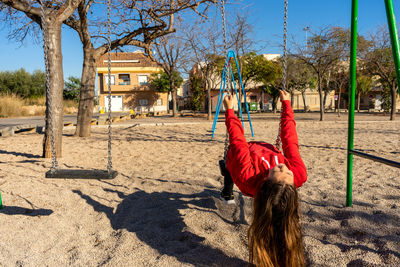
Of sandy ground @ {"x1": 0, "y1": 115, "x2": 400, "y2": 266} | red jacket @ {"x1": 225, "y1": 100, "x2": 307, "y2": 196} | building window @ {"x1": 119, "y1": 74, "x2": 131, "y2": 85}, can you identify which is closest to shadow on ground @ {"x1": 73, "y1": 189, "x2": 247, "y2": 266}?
sandy ground @ {"x1": 0, "y1": 115, "x2": 400, "y2": 266}

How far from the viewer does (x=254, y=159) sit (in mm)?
2057

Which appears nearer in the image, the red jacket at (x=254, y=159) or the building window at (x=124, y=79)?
the red jacket at (x=254, y=159)

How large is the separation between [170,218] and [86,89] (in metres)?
6.72

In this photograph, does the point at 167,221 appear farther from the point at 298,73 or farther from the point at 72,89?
the point at 72,89

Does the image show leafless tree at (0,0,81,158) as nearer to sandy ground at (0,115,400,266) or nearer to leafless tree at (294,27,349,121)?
sandy ground at (0,115,400,266)

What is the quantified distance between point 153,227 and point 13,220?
1.37 metres

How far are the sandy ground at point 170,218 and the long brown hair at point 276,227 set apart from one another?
0.37 metres

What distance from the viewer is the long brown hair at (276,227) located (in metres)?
1.68

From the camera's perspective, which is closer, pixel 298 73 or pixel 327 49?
pixel 327 49

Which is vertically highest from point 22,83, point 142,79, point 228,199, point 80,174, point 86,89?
point 142,79

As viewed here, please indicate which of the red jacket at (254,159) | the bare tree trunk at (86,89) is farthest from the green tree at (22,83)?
the red jacket at (254,159)

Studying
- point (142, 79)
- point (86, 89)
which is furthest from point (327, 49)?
point (142, 79)

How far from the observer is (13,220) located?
280 centimetres

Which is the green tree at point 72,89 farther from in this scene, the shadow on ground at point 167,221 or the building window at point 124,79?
the shadow on ground at point 167,221
